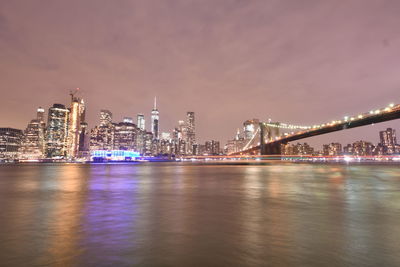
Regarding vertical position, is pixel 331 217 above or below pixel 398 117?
below

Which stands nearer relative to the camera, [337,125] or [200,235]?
[200,235]

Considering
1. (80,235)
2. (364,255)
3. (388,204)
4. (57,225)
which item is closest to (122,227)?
(80,235)

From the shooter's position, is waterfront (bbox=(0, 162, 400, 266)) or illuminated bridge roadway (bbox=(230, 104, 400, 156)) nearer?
waterfront (bbox=(0, 162, 400, 266))

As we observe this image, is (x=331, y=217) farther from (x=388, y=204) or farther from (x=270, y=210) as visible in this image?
(x=388, y=204)

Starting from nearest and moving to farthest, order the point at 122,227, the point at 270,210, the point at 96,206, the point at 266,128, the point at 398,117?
the point at 122,227 → the point at 270,210 → the point at 96,206 → the point at 398,117 → the point at 266,128

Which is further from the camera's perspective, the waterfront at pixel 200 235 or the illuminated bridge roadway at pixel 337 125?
the illuminated bridge roadway at pixel 337 125

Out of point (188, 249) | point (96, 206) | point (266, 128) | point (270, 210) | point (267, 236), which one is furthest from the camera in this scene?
point (266, 128)

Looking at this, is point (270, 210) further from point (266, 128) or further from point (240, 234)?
point (266, 128)

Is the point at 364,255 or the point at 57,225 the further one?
the point at 57,225

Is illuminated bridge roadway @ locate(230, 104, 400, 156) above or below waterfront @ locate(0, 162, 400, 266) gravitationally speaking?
above

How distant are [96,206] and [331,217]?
10.5 metres

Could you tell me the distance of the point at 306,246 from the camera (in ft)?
22.7

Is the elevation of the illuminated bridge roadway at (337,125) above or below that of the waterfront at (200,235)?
above

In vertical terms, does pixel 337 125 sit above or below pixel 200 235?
above
